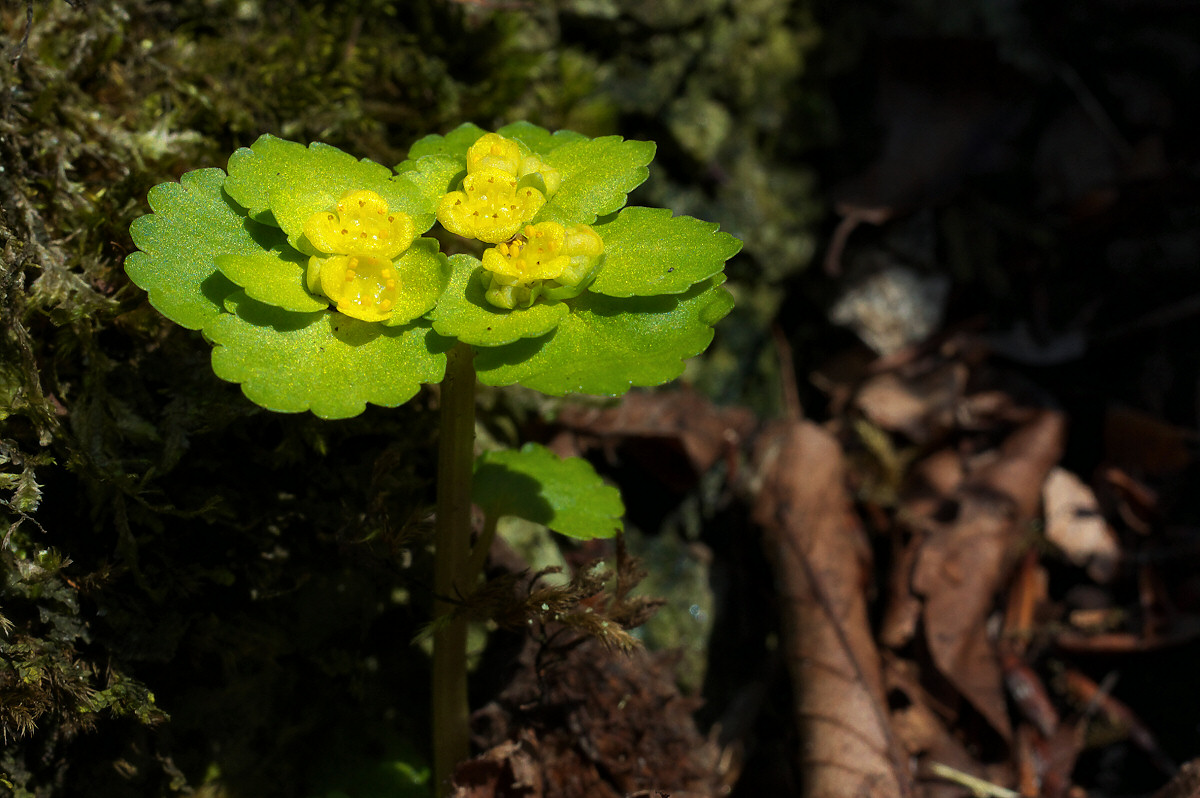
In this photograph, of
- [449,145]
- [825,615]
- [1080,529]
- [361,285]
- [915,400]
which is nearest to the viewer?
[361,285]

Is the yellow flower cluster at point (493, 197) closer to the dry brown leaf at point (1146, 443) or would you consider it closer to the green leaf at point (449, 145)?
the green leaf at point (449, 145)

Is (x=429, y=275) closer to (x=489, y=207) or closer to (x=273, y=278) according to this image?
(x=489, y=207)

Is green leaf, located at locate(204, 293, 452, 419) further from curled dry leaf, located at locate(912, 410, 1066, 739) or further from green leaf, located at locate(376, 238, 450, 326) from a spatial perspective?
curled dry leaf, located at locate(912, 410, 1066, 739)

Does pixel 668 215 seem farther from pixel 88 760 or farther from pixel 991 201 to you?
pixel 991 201

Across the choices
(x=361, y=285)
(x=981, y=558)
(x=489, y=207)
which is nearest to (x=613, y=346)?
(x=489, y=207)

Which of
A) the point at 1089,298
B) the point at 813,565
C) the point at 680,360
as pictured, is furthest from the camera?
the point at 1089,298

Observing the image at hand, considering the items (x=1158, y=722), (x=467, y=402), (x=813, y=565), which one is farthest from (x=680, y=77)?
(x=1158, y=722)

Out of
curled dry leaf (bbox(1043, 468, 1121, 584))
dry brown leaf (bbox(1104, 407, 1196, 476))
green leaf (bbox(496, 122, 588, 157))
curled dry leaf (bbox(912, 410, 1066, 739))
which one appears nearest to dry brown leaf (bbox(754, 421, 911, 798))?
curled dry leaf (bbox(912, 410, 1066, 739))
